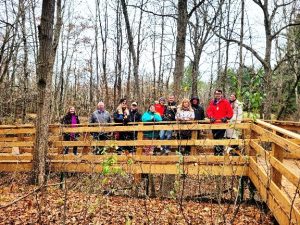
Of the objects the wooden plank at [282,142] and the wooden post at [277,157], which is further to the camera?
the wooden post at [277,157]

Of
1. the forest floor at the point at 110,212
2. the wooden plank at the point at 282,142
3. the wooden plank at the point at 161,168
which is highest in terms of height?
the wooden plank at the point at 282,142

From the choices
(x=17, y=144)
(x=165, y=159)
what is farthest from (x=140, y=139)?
(x=17, y=144)

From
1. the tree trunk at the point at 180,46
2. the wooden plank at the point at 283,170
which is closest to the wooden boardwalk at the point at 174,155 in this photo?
the wooden plank at the point at 283,170

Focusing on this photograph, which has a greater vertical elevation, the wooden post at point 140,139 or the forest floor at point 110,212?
the wooden post at point 140,139

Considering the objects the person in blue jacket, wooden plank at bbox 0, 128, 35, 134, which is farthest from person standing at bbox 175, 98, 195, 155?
wooden plank at bbox 0, 128, 35, 134

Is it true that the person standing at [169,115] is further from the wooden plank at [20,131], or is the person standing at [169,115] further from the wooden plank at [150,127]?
the wooden plank at [20,131]

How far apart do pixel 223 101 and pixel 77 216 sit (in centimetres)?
434

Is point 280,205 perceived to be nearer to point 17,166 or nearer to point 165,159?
point 165,159

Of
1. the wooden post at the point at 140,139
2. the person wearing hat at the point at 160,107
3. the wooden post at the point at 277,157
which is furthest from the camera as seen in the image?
the person wearing hat at the point at 160,107

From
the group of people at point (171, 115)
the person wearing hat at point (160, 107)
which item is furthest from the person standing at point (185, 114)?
the person wearing hat at point (160, 107)

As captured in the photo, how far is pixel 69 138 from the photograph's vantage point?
9531 millimetres

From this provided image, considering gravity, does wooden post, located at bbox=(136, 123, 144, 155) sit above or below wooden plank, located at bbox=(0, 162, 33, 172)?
above

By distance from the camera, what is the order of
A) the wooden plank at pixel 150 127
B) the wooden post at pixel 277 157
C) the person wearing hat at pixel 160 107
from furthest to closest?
the person wearing hat at pixel 160 107 < the wooden plank at pixel 150 127 < the wooden post at pixel 277 157

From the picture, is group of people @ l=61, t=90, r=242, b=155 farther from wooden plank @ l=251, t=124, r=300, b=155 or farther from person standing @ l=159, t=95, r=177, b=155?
wooden plank @ l=251, t=124, r=300, b=155
